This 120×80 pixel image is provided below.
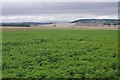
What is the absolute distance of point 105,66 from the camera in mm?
12664

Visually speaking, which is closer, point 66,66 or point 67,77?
point 67,77

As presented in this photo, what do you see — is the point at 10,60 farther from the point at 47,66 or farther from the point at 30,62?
the point at 47,66

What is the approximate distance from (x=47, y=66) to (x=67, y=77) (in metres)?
2.28

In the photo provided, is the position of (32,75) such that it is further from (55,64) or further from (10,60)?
(10,60)

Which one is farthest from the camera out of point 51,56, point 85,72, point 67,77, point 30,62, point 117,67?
point 51,56

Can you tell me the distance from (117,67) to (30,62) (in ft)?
14.7

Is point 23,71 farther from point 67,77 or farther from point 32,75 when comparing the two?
point 67,77

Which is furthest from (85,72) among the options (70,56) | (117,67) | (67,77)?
(70,56)

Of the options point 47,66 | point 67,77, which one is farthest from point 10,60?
point 67,77

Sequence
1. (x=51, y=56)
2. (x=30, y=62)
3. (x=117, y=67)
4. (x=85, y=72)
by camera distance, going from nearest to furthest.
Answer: (x=85, y=72) < (x=117, y=67) < (x=30, y=62) < (x=51, y=56)

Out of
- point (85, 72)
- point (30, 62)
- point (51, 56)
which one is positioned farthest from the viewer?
point (51, 56)

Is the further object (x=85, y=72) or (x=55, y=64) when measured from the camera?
(x=55, y=64)

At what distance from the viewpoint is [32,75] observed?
10.9 m

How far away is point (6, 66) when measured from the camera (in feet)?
41.9
